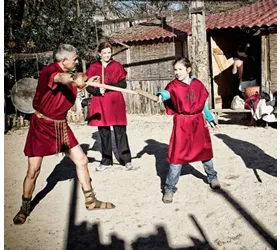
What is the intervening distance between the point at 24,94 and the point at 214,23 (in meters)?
6.07

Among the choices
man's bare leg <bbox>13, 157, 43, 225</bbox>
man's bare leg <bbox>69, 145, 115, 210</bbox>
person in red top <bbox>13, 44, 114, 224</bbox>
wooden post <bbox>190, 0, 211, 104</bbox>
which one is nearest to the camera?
person in red top <bbox>13, 44, 114, 224</bbox>

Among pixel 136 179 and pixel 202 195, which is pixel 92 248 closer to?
pixel 202 195

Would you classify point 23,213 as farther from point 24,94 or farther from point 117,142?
point 24,94

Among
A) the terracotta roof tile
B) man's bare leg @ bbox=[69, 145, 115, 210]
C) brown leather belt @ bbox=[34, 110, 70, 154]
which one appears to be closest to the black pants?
man's bare leg @ bbox=[69, 145, 115, 210]

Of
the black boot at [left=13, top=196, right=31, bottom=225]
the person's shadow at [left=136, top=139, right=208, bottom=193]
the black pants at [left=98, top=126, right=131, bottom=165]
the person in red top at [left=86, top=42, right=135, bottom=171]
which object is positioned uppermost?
the person in red top at [left=86, top=42, right=135, bottom=171]

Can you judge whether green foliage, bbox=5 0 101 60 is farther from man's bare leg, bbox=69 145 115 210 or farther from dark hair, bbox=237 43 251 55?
man's bare leg, bbox=69 145 115 210

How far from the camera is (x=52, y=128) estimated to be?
→ 4.06m

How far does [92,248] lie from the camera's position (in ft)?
11.2

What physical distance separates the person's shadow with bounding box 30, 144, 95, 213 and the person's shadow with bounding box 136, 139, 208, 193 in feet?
3.50

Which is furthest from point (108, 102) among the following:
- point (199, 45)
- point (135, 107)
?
point (135, 107)

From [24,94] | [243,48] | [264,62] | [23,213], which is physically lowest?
[23,213]

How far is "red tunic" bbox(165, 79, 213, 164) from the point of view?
4.19m

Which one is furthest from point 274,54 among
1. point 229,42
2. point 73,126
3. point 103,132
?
point 103,132

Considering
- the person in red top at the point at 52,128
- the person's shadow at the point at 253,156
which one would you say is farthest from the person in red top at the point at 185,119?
the person's shadow at the point at 253,156
